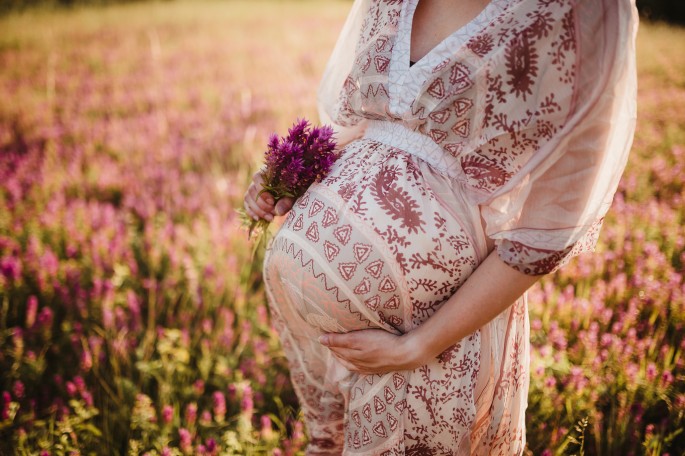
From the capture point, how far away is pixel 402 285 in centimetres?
117

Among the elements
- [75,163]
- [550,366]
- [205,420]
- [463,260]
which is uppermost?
[463,260]

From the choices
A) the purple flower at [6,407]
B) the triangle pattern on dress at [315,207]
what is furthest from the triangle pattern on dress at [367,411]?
the purple flower at [6,407]

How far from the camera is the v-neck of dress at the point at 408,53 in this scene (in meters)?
1.09

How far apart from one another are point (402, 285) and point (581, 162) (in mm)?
522

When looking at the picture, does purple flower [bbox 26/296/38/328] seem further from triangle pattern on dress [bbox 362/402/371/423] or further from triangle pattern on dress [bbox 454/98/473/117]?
triangle pattern on dress [bbox 454/98/473/117]

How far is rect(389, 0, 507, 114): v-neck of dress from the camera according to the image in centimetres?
109

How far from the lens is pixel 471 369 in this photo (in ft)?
4.06

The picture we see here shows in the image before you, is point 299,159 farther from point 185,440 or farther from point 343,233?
point 185,440

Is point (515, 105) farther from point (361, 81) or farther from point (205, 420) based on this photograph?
point (205, 420)

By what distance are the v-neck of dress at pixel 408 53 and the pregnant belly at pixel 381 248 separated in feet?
0.54

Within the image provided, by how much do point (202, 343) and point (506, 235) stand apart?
200cm

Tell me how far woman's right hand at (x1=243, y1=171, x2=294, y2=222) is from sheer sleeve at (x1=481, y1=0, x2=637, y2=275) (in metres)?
0.69

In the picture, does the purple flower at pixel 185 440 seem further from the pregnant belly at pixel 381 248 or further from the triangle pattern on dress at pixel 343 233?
the triangle pattern on dress at pixel 343 233

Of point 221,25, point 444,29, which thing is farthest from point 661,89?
point 221,25
